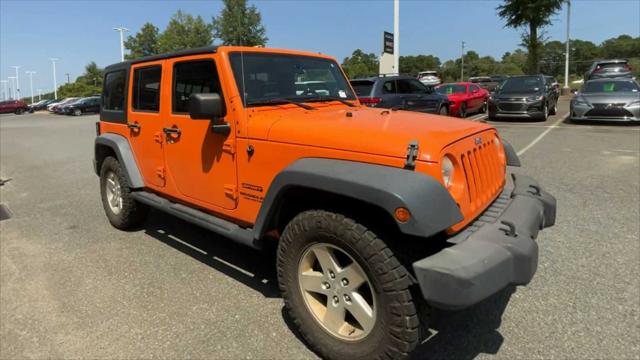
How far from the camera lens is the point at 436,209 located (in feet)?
Answer: 7.54

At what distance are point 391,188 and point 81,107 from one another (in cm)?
4035

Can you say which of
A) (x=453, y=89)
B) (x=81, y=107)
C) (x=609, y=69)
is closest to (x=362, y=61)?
(x=81, y=107)

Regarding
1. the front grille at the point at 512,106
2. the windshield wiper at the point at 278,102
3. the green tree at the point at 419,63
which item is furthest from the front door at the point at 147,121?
the green tree at the point at 419,63

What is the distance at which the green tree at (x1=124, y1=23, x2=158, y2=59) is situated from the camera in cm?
5747

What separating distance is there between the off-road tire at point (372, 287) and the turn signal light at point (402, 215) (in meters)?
0.22

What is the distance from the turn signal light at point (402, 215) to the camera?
7.34 feet

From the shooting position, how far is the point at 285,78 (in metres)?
3.77

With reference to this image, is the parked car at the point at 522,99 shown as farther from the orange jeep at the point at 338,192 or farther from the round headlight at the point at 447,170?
the round headlight at the point at 447,170

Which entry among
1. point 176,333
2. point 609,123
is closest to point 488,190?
point 176,333

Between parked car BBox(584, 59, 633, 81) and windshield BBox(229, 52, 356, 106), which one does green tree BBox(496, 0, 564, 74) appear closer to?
parked car BBox(584, 59, 633, 81)

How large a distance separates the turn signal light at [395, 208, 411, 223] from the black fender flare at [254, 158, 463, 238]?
0.6 inches

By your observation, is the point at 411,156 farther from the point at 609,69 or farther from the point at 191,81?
the point at 609,69

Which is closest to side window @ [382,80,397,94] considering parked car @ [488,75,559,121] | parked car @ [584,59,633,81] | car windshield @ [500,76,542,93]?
parked car @ [488,75,559,121]

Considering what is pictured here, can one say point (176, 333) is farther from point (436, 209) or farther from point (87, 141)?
point (87, 141)
